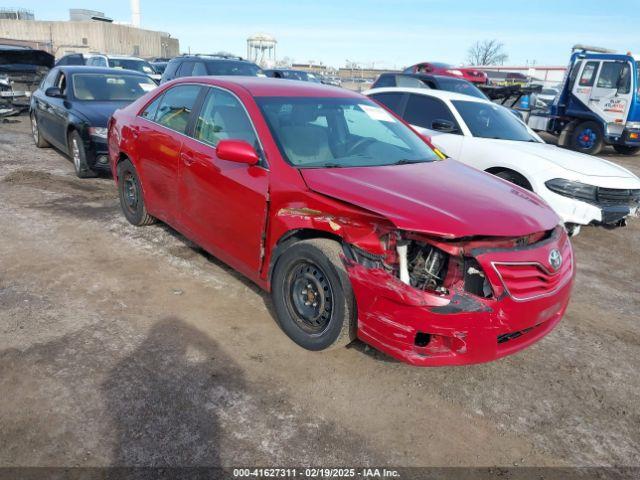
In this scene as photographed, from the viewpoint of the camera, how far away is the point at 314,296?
313 centimetres

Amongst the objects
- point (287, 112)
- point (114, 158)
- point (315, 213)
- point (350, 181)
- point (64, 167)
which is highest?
point (287, 112)

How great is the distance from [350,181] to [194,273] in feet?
6.58

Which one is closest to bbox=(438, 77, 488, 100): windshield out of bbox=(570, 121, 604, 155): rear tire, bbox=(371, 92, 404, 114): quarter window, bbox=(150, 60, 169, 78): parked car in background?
bbox=(371, 92, 404, 114): quarter window

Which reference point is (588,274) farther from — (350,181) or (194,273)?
(194,273)

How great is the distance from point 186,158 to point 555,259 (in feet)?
9.50

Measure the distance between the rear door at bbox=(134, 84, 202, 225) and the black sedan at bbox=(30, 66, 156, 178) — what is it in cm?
259

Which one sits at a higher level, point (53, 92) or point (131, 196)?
point (53, 92)

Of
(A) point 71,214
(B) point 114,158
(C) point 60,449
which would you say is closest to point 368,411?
(C) point 60,449

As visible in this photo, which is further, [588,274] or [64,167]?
[64,167]

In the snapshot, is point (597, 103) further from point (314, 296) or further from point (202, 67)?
point (314, 296)

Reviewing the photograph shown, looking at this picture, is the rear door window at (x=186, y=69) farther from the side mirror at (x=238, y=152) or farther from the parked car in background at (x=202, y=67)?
the side mirror at (x=238, y=152)

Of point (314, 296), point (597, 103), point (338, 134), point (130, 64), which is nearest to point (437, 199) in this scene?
point (314, 296)

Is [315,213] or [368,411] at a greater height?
[315,213]

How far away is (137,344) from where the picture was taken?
3.26m
